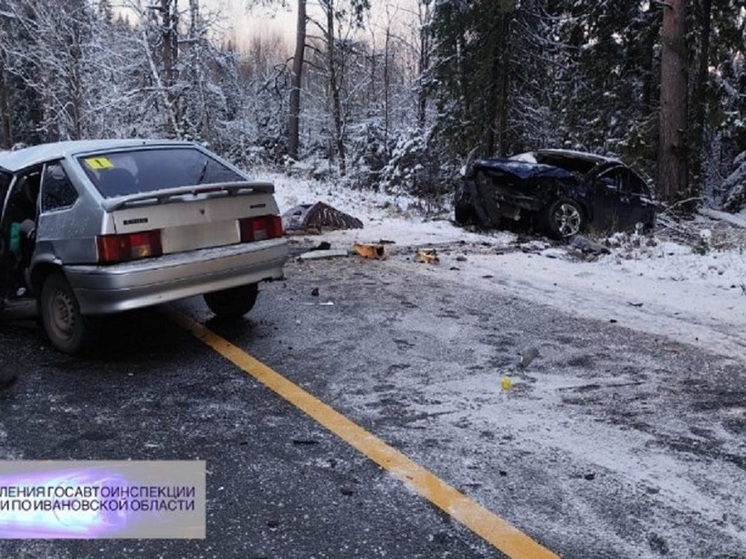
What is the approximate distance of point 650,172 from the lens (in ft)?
56.4

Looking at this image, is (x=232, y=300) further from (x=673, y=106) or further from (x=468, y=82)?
(x=468, y=82)

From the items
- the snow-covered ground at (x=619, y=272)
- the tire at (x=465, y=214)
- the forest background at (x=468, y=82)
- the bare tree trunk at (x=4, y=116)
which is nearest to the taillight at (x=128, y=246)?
the snow-covered ground at (x=619, y=272)

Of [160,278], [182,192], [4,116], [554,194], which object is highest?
[4,116]

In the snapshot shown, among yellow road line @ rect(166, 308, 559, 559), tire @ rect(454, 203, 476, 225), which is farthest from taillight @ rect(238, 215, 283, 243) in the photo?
tire @ rect(454, 203, 476, 225)

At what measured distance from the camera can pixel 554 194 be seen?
11062mm

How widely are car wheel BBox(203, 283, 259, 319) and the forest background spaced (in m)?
11.2

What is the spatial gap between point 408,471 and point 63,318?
303 centimetres

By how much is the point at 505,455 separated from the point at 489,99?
55.8 ft

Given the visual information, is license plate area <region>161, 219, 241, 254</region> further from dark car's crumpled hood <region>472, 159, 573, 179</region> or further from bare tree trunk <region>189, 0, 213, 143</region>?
bare tree trunk <region>189, 0, 213, 143</region>

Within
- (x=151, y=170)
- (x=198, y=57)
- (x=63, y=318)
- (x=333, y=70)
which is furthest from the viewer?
(x=333, y=70)

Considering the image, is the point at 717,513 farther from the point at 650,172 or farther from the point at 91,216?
the point at 650,172

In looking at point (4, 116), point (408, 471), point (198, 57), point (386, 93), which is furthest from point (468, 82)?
point (4, 116)

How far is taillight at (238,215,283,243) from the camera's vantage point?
17.0 feet

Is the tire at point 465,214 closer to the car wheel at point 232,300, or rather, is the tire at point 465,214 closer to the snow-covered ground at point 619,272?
the snow-covered ground at point 619,272
